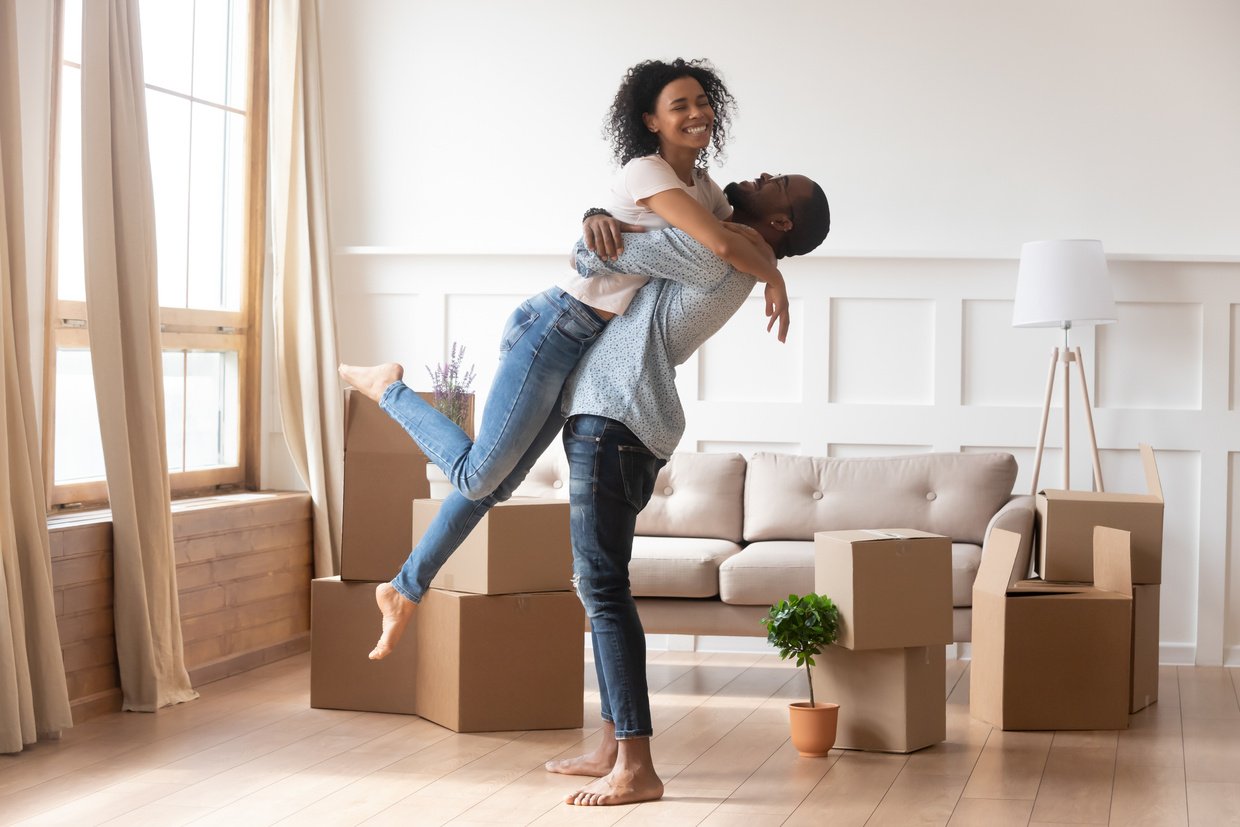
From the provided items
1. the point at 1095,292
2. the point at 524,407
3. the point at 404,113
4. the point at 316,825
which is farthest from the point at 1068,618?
the point at 404,113

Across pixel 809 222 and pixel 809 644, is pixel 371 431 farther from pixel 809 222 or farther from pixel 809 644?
pixel 809 222

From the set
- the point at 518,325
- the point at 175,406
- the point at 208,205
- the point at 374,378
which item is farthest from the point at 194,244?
the point at 518,325

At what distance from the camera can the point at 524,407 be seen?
112 inches

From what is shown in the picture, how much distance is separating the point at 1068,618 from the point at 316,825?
2.15 metres

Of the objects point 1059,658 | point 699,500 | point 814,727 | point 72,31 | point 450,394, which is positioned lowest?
point 814,727

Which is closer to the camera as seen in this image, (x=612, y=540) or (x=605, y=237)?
(x=605, y=237)

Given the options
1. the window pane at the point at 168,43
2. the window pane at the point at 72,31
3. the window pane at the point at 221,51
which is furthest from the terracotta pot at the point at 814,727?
the window pane at the point at 221,51

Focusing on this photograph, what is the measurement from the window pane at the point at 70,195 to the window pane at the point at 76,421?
0.21m

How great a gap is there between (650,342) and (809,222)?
43cm

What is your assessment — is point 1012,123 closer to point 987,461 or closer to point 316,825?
point 987,461

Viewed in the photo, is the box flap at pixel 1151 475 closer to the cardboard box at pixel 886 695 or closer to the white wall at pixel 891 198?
the white wall at pixel 891 198

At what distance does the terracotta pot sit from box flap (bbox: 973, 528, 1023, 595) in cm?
68

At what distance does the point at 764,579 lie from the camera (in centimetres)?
438

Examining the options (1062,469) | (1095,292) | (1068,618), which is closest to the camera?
(1068,618)
